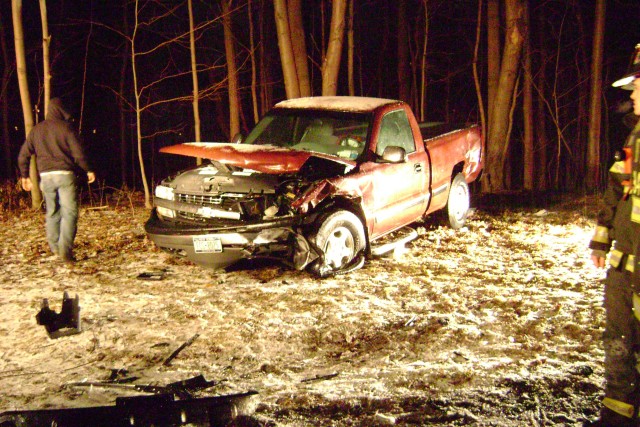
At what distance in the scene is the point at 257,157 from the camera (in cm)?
601

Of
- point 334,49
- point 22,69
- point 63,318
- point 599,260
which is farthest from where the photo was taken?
point 334,49

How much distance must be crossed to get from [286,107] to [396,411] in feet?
16.2

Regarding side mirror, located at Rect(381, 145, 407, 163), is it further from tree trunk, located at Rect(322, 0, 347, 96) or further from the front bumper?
tree trunk, located at Rect(322, 0, 347, 96)

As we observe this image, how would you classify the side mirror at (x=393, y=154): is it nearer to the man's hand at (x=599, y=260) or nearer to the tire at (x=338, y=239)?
the tire at (x=338, y=239)

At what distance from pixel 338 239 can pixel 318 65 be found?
38.4 ft

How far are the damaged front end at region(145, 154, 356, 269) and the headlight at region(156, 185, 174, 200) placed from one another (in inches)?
3.5

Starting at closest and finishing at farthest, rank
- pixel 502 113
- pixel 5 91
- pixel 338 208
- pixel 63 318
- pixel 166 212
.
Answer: pixel 63 318
pixel 338 208
pixel 166 212
pixel 502 113
pixel 5 91

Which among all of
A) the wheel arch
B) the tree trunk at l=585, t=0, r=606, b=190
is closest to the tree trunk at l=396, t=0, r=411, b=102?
the tree trunk at l=585, t=0, r=606, b=190

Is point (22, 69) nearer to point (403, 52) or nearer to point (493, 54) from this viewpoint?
point (493, 54)

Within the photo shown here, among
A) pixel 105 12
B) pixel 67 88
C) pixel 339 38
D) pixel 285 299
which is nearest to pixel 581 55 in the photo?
pixel 339 38

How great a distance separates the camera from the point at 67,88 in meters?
25.7

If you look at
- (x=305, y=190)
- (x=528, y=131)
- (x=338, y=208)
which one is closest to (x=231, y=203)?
(x=305, y=190)

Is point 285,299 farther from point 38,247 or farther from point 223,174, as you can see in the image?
point 38,247

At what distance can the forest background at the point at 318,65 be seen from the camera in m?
12.9
